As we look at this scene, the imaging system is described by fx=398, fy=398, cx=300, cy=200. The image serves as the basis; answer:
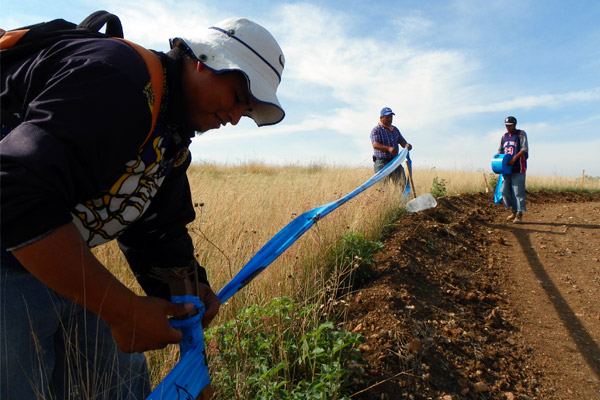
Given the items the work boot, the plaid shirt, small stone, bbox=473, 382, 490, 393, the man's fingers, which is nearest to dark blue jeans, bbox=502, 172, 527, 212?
the work boot

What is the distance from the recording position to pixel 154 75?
118 cm

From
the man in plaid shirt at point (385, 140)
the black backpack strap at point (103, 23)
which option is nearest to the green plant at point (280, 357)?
the black backpack strap at point (103, 23)

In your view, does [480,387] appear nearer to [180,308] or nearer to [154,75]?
[180,308]

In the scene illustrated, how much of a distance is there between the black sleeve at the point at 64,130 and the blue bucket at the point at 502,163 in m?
7.53

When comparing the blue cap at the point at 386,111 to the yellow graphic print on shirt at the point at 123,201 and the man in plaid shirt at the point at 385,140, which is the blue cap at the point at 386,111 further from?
the yellow graphic print on shirt at the point at 123,201

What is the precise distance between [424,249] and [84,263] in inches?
172

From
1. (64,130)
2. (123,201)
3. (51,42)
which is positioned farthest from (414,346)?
(51,42)

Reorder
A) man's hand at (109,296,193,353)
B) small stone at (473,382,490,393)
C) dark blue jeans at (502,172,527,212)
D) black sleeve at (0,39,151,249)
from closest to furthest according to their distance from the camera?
black sleeve at (0,39,151,249), man's hand at (109,296,193,353), small stone at (473,382,490,393), dark blue jeans at (502,172,527,212)

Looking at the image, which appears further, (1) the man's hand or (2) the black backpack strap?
(2) the black backpack strap

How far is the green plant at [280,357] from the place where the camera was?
6.15 feet

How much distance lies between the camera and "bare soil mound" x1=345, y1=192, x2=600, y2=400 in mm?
2436

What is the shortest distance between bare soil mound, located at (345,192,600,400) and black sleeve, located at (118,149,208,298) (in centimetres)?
116

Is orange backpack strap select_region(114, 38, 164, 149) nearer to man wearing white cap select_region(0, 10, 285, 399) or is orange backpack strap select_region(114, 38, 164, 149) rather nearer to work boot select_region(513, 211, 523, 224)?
man wearing white cap select_region(0, 10, 285, 399)

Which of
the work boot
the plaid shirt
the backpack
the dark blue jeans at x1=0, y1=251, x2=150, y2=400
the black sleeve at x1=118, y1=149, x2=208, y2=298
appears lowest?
the work boot
